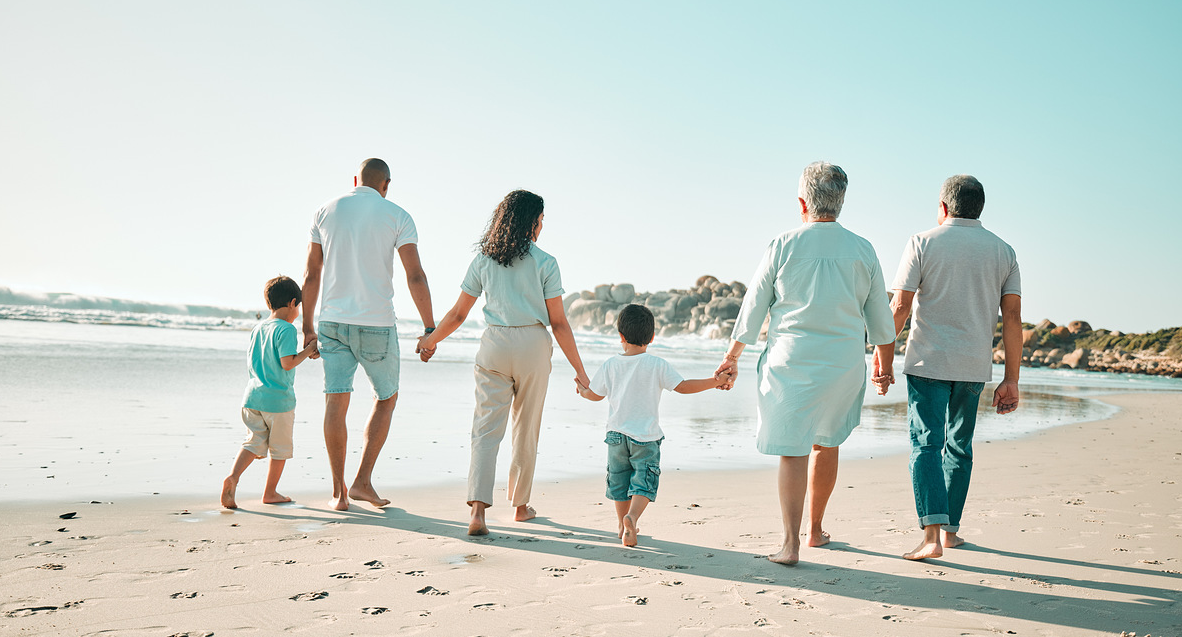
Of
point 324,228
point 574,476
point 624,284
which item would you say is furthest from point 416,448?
point 624,284

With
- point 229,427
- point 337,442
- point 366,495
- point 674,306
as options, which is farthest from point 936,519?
point 674,306

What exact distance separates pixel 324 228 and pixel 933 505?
142 inches

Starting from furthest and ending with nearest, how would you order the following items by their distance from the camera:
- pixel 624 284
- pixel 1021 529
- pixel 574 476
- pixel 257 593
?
1. pixel 624 284
2. pixel 574 476
3. pixel 1021 529
4. pixel 257 593

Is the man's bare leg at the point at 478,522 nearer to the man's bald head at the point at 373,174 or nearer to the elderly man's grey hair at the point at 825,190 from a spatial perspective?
the man's bald head at the point at 373,174

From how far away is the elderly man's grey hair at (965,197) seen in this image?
3623 millimetres

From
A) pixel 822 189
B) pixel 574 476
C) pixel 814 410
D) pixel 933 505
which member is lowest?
pixel 574 476

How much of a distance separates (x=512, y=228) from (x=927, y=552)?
8.32 feet

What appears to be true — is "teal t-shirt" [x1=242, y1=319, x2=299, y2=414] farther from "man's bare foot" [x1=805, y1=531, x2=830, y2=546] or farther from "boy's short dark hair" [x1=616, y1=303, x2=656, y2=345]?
"man's bare foot" [x1=805, y1=531, x2=830, y2=546]

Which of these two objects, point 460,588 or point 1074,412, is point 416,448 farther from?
point 1074,412

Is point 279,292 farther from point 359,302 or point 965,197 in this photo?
point 965,197

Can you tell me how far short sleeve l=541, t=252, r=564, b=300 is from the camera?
3816 millimetres

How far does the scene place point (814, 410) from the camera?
10.6ft

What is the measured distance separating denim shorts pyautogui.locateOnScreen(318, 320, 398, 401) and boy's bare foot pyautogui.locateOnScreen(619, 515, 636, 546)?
170 cm

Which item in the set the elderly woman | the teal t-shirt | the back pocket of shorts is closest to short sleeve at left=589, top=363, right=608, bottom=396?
the elderly woman
